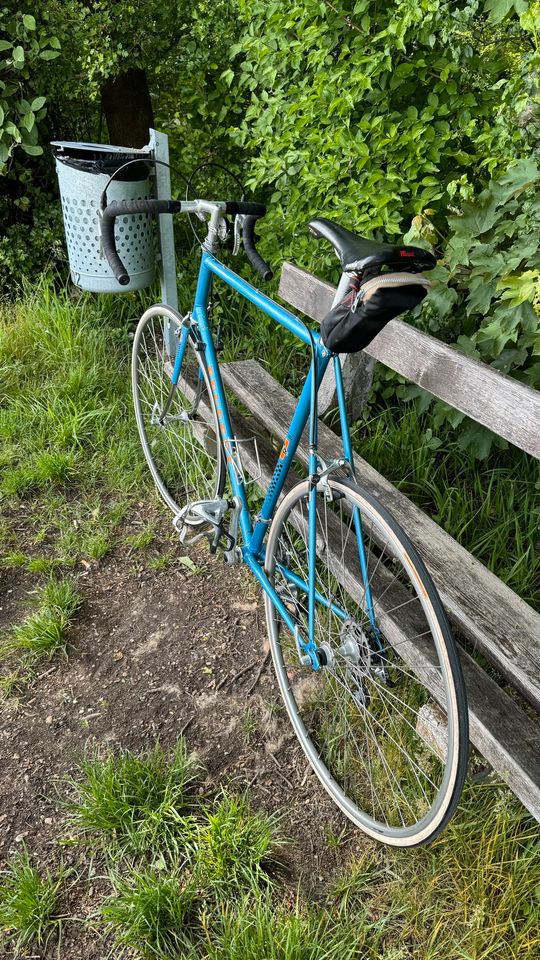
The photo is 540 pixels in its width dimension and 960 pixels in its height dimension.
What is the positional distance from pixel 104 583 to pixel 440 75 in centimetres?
226

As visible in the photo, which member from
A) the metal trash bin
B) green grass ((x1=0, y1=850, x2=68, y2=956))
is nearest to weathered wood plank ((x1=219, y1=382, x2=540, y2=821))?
green grass ((x1=0, y1=850, x2=68, y2=956))

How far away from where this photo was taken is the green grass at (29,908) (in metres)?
1.80

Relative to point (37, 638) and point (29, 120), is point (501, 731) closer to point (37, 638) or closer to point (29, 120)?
point (37, 638)

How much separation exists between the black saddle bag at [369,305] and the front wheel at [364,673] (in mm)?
349

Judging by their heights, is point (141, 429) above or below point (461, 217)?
Result: below

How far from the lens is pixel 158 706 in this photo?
2.38m

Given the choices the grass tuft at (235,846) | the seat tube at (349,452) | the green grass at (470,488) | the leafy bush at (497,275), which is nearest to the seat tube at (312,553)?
the seat tube at (349,452)

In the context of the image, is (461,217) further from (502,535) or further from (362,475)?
(502,535)

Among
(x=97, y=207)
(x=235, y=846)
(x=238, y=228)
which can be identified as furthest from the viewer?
(x=97, y=207)

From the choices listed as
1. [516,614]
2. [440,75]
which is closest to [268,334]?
[440,75]

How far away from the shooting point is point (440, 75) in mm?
2523

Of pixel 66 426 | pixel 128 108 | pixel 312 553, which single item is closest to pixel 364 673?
pixel 312 553

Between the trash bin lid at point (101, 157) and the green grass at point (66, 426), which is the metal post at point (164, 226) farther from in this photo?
the green grass at point (66, 426)

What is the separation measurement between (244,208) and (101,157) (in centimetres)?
141
